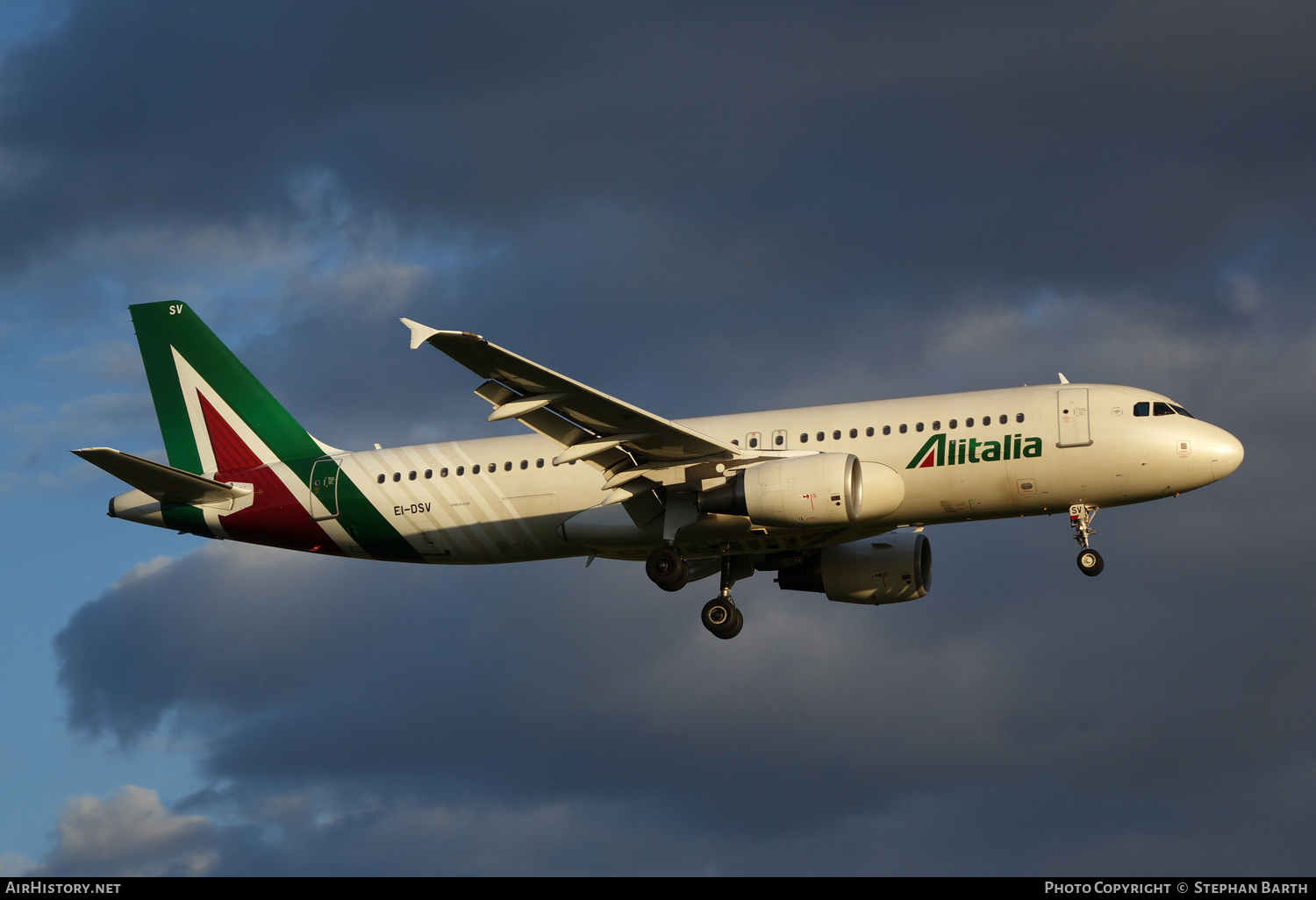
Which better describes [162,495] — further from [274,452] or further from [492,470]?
[492,470]

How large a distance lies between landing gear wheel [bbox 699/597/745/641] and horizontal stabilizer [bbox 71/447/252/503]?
14.1 meters

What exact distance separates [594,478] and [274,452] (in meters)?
10.7

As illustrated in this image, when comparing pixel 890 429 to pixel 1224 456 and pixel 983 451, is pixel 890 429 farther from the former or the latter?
pixel 1224 456

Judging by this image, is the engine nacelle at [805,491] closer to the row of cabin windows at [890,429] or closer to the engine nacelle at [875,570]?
the row of cabin windows at [890,429]

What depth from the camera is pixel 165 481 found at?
43469 mm

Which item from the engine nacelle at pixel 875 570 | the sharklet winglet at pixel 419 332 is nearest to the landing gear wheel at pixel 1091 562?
the engine nacelle at pixel 875 570

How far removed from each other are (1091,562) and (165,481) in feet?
84.2

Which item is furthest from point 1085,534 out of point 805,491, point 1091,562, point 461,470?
point 461,470

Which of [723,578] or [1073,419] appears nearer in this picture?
[1073,419]

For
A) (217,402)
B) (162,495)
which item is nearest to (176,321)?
(217,402)

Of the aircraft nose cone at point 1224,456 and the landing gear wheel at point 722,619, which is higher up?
the aircraft nose cone at point 1224,456

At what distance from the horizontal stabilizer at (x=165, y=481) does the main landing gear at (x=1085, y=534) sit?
2366cm

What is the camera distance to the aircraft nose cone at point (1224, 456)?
3866 centimetres

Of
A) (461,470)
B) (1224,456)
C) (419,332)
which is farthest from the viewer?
(461,470)
